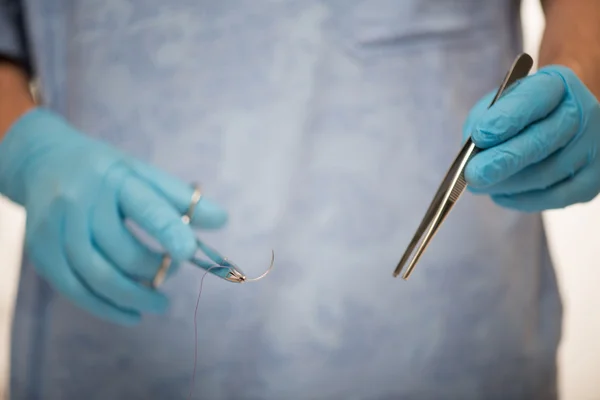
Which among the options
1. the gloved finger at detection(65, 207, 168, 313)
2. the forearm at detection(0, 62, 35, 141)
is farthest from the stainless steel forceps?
the forearm at detection(0, 62, 35, 141)

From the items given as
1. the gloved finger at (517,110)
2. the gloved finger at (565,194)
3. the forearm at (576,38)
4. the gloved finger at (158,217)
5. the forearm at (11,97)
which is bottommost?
the gloved finger at (158,217)

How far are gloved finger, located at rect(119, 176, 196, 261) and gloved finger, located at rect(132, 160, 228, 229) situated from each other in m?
0.01

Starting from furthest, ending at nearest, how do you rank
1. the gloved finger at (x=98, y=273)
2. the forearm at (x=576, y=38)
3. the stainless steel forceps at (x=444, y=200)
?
the forearm at (x=576, y=38) < the gloved finger at (x=98, y=273) < the stainless steel forceps at (x=444, y=200)

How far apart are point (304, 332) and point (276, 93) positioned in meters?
0.39

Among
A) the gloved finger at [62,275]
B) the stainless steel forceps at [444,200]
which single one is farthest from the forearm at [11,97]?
the stainless steel forceps at [444,200]

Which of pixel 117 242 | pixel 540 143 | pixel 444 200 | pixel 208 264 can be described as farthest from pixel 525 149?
pixel 117 242

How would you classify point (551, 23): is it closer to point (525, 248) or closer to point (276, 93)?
point (525, 248)

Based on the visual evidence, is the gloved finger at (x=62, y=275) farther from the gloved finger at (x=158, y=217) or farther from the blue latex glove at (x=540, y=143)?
the blue latex glove at (x=540, y=143)

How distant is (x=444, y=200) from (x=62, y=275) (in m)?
0.54

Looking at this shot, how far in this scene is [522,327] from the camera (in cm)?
79

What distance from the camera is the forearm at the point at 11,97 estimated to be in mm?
784

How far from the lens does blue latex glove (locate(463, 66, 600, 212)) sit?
1.84 ft

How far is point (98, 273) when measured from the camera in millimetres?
635

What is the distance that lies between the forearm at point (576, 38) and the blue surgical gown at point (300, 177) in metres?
0.10
